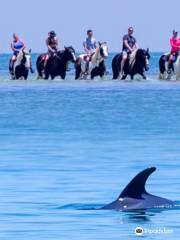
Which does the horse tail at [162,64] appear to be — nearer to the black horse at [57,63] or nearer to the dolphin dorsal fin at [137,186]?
the black horse at [57,63]

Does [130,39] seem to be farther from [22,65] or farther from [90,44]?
[22,65]

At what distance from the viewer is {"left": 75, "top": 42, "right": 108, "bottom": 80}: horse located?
161ft

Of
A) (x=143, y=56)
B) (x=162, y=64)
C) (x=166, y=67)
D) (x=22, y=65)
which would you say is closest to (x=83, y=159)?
(x=143, y=56)

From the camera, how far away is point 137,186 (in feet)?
53.9

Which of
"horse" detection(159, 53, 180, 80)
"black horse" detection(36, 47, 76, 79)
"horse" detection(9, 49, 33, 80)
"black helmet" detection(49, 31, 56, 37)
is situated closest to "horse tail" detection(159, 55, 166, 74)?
"horse" detection(159, 53, 180, 80)

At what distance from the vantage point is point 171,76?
53.6 meters

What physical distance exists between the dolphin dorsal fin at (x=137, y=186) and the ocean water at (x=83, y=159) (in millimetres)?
201

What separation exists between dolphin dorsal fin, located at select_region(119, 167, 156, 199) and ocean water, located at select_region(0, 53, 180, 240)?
0.66 ft

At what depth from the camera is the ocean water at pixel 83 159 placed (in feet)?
52.6

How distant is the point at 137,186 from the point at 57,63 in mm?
34113

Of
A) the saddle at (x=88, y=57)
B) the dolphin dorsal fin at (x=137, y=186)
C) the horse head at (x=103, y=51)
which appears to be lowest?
the saddle at (x=88, y=57)

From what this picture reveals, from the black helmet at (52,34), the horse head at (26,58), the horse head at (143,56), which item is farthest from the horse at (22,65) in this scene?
the horse head at (143,56)

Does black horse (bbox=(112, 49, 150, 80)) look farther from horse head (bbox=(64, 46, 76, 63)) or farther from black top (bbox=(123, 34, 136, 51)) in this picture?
horse head (bbox=(64, 46, 76, 63))

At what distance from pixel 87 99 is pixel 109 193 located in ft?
78.1
